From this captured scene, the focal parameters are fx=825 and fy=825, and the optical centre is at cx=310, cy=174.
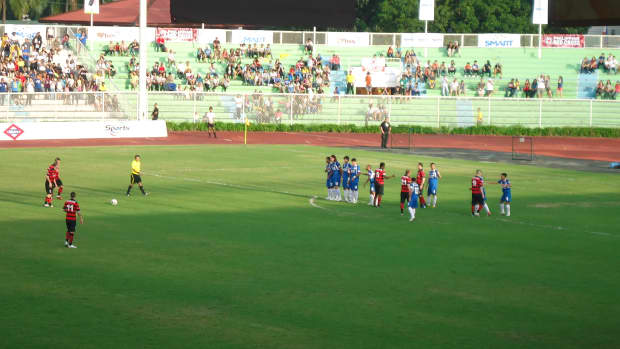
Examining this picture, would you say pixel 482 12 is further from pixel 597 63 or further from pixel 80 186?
pixel 80 186

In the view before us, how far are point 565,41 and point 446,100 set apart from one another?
1532cm

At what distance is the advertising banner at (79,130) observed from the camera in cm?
5081

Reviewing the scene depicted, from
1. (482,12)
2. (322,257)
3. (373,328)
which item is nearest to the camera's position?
(373,328)

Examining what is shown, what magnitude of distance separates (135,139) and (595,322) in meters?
42.8

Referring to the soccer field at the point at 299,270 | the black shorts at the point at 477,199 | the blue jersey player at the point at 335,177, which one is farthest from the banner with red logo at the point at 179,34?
the black shorts at the point at 477,199

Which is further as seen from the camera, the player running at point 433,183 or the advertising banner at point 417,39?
the advertising banner at point 417,39

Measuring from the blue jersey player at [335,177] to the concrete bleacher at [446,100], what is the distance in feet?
102

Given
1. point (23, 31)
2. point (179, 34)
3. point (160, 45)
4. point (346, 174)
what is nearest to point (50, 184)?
point (346, 174)

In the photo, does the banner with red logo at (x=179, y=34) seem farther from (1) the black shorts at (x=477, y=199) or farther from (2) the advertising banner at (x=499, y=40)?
(1) the black shorts at (x=477, y=199)

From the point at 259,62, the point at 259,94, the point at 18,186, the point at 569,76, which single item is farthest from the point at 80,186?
the point at 569,76

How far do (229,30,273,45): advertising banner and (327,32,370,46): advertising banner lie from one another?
5419 millimetres

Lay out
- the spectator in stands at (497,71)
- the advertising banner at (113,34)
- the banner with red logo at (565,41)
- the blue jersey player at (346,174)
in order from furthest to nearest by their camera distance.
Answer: the banner with red logo at (565,41), the spectator in stands at (497,71), the advertising banner at (113,34), the blue jersey player at (346,174)

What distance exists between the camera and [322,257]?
20000mm

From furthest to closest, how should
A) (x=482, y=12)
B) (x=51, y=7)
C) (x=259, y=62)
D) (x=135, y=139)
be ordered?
(x=51, y=7) → (x=482, y=12) → (x=259, y=62) → (x=135, y=139)
